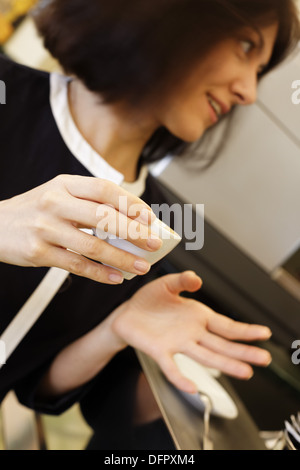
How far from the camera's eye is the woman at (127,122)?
1.13 feet

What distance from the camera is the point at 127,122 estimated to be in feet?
1.42

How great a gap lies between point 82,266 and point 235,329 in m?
0.21

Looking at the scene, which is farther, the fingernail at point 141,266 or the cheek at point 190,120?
the cheek at point 190,120

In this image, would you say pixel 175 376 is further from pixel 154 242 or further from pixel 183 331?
pixel 154 242

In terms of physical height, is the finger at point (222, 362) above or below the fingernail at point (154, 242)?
below

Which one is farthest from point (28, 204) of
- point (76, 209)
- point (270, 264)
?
point (270, 264)

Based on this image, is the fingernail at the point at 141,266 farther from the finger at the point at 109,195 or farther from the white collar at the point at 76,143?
the white collar at the point at 76,143

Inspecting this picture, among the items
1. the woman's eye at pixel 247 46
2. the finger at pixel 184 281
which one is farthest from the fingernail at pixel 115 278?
the woman's eye at pixel 247 46

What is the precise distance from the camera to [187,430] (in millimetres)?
378

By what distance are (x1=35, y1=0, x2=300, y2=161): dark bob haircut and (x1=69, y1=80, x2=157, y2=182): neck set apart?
0.01 m

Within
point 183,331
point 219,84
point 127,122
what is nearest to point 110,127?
point 127,122

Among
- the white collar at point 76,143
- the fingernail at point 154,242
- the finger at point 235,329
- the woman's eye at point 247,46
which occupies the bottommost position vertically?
the finger at point 235,329

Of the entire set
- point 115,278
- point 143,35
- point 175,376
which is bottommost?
point 175,376

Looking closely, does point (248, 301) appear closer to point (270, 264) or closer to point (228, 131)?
point (270, 264)
